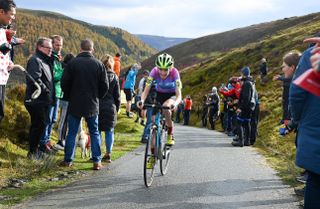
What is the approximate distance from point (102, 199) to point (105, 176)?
1.73 m

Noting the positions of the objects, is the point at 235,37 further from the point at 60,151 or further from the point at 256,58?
the point at 60,151

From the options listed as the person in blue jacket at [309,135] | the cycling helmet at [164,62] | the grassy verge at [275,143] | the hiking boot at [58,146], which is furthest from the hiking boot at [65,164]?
the person in blue jacket at [309,135]

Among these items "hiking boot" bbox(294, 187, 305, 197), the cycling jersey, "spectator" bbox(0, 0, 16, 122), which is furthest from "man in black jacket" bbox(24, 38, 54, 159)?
"hiking boot" bbox(294, 187, 305, 197)

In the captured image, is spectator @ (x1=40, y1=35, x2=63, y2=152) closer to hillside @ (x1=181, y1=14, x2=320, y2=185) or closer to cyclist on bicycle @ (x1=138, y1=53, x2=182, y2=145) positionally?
cyclist on bicycle @ (x1=138, y1=53, x2=182, y2=145)

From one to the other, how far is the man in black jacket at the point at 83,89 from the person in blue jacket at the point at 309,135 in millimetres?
5447

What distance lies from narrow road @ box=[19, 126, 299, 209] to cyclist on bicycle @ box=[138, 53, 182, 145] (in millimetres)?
1082

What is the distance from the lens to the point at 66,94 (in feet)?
28.9

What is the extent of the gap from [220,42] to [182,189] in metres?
123

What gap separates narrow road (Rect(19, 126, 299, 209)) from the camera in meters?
6.32

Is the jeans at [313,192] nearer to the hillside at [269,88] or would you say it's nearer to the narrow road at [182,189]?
the narrow road at [182,189]

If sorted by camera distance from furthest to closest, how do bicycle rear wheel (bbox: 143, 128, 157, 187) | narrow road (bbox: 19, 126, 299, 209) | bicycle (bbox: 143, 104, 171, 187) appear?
bicycle (bbox: 143, 104, 171, 187) → bicycle rear wheel (bbox: 143, 128, 157, 187) → narrow road (bbox: 19, 126, 299, 209)

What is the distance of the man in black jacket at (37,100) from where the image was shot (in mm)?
8664

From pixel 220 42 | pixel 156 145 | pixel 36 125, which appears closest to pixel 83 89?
pixel 36 125

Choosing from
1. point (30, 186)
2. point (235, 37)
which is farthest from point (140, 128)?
point (235, 37)
